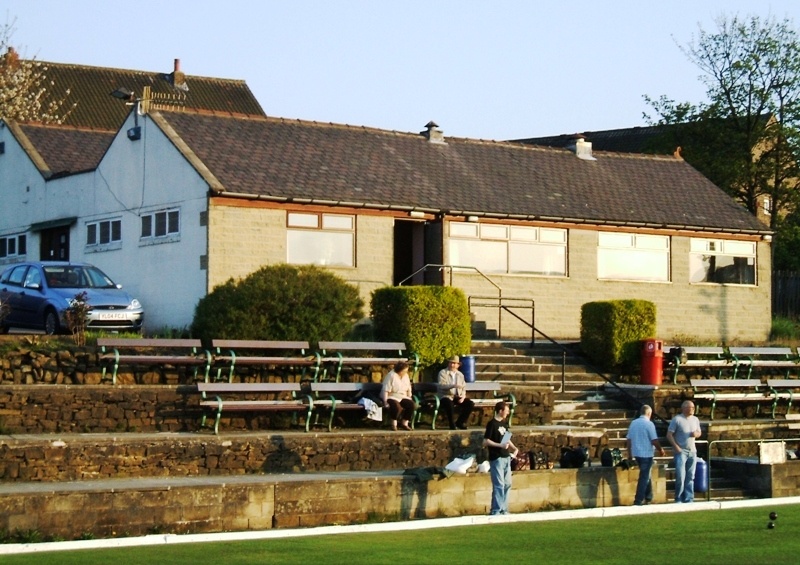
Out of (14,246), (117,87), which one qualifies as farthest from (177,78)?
(14,246)

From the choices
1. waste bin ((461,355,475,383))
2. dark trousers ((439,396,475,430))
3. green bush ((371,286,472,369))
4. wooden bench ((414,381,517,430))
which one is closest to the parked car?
green bush ((371,286,472,369))

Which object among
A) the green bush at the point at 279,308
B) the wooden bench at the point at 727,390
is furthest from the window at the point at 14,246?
the wooden bench at the point at 727,390

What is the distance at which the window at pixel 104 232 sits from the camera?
1281 inches

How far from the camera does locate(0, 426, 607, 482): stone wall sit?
20.5 meters

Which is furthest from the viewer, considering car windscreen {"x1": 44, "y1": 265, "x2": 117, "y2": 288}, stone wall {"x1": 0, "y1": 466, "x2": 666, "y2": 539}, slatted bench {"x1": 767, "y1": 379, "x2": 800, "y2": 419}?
slatted bench {"x1": 767, "y1": 379, "x2": 800, "y2": 419}

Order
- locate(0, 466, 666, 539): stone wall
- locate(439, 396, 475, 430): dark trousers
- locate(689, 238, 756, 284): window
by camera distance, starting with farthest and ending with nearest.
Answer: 1. locate(689, 238, 756, 284): window
2. locate(439, 396, 475, 430): dark trousers
3. locate(0, 466, 666, 539): stone wall

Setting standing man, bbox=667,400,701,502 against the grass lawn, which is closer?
the grass lawn

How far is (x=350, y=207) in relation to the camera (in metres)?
31.0

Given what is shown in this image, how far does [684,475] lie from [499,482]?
12.3 feet

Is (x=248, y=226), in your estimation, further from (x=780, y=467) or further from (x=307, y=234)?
(x=780, y=467)

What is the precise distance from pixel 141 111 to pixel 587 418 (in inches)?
456

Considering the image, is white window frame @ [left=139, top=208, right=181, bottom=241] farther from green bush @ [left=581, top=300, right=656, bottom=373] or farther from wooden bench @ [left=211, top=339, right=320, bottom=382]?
green bush @ [left=581, top=300, right=656, bottom=373]

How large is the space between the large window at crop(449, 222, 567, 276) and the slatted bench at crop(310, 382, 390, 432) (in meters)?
7.84

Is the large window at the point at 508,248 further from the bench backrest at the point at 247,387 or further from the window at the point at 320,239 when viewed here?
the bench backrest at the point at 247,387
